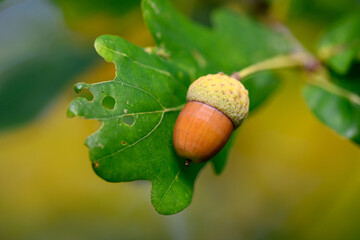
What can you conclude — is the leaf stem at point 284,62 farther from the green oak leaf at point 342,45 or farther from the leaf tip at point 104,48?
the leaf tip at point 104,48

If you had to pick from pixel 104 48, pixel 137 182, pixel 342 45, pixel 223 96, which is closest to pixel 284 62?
pixel 342 45

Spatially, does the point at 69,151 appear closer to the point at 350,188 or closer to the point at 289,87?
the point at 289,87

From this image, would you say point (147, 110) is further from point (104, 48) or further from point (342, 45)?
point (342, 45)

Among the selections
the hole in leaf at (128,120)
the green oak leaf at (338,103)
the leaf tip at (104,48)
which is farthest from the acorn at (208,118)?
the green oak leaf at (338,103)

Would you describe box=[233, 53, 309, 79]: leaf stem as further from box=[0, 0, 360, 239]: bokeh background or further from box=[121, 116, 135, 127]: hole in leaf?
box=[121, 116, 135, 127]: hole in leaf

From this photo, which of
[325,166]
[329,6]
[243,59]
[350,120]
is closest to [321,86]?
[350,120]
